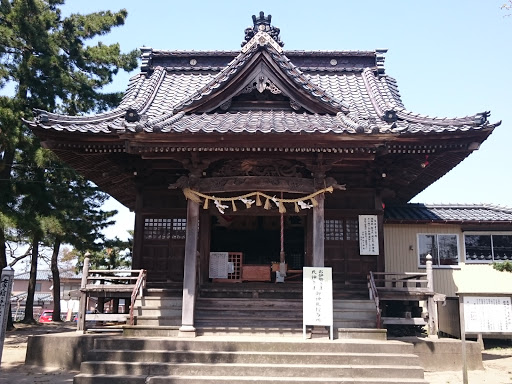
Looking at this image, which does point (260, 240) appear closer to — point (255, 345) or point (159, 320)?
point (159, 320)

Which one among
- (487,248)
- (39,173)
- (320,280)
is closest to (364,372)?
(320,280)

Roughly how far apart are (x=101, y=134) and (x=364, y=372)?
7719mm

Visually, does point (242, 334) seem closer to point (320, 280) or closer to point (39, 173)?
point (320, 280)

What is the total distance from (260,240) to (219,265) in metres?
5.98

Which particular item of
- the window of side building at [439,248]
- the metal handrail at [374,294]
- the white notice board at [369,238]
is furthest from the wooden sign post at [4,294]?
the window of side building at [439,248]

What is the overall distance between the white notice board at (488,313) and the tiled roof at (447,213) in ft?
15.5

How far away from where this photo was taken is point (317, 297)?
33.7 ft

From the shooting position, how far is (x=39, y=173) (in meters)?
18.7

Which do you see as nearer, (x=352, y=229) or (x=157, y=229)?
(x=352, y=229)

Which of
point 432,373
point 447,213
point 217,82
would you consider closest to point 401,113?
point 217,82

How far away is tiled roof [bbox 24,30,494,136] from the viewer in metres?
10.6

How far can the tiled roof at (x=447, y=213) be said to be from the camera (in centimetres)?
1631

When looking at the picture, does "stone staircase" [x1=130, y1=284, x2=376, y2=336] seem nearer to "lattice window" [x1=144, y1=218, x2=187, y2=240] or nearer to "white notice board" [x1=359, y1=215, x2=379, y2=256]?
"white notice board" [x1=359, y1=215, x2=379, y2=256]

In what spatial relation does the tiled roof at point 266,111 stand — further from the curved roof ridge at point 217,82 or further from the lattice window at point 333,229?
the lattice window at point 333,229
